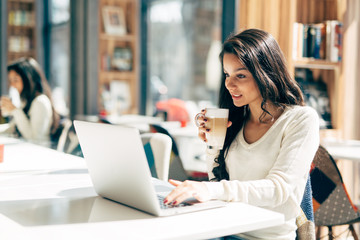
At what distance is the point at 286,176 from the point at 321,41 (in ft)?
8.46

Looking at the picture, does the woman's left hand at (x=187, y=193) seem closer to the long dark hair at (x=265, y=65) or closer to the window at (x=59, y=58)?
the long dark hair at (x=265, y=65)

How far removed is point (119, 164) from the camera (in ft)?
4.35

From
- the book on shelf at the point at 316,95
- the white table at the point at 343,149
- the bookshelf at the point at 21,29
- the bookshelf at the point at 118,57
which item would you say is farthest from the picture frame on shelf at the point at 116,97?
the white table at the point at 343,149

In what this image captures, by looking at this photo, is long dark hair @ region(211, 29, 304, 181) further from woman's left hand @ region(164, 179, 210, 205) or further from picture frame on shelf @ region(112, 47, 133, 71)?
picture frame on shelf @ region(112, 47, 133, 71)

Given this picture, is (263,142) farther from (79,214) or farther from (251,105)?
(79,214)

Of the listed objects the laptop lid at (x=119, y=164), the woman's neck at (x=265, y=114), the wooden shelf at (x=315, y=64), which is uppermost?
the wooden shelf at (x=315, y=64)

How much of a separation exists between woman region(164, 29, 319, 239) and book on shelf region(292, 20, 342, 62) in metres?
2.07

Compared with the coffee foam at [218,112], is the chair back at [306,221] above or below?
below

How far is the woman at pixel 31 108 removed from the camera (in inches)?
152

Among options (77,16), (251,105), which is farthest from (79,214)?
(77,16)

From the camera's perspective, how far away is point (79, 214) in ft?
4.16

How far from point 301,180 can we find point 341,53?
2.58 m

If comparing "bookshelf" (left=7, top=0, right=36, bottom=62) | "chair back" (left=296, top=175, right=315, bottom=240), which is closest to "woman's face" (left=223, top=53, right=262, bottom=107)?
"chair back" (left=296, top=175, right=315, bottom=240)

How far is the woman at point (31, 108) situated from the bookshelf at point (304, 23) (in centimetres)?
170
